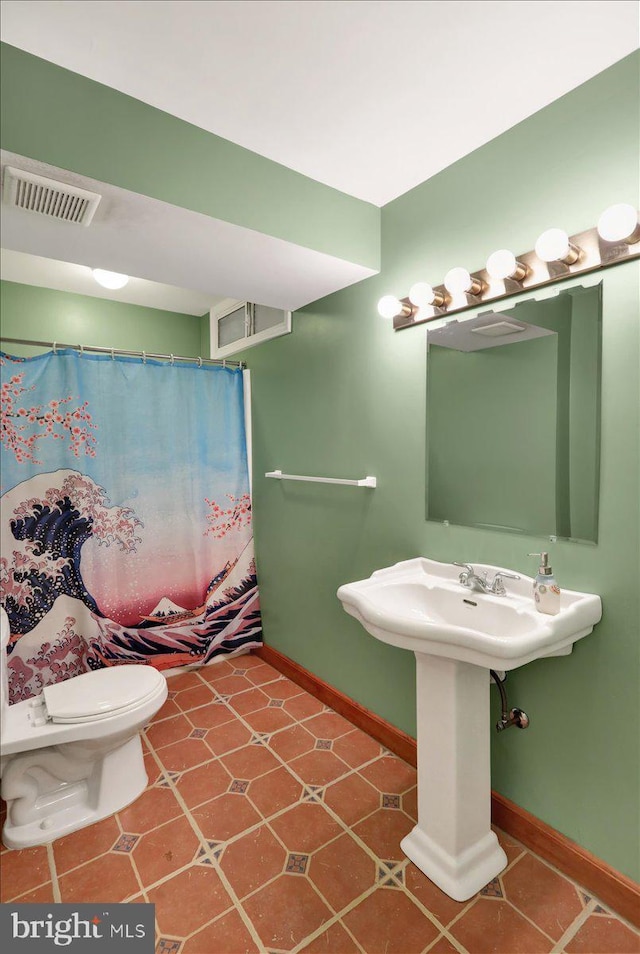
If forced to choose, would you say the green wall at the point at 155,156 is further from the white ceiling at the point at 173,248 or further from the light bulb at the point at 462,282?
the light bulb at the point at 462,282

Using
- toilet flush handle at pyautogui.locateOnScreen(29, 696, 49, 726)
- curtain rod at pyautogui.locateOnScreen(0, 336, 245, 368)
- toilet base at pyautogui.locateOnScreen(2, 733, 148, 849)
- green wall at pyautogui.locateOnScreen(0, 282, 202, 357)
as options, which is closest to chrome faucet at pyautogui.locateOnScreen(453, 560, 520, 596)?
toilet base at pyautogui.locateOnScreen(2, 733, 148, 849)

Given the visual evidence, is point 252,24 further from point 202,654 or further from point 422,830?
point 202,654

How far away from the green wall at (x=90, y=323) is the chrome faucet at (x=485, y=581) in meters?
2.61

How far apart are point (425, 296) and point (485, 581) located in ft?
3.42

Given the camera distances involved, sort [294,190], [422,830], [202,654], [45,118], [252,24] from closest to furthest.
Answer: [252,24]
[45,118]
[422,830]
[294,190]
[202,654]

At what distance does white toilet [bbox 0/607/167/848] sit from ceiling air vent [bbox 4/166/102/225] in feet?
4.47

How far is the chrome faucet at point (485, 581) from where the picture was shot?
5.00 ft

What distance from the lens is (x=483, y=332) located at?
1.61 m

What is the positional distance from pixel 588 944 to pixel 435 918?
39 centimetres

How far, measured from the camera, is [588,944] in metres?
1.22

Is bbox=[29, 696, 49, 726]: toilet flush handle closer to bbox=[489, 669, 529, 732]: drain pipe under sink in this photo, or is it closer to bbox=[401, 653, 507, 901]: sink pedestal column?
bbox=[401, 653, 507, 901]: sink pedestal column

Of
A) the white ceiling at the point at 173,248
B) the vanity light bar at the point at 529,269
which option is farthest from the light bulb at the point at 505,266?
the white ceiling at the point at 173,248

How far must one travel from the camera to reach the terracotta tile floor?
1246mm

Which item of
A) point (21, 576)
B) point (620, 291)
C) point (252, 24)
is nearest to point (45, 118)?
point (252, 24)
